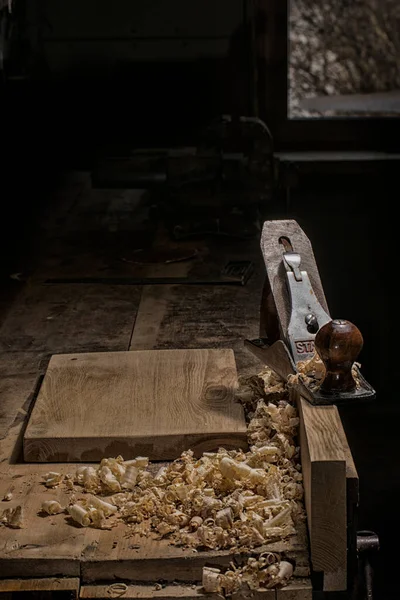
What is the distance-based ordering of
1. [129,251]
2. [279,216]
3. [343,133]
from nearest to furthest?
[129,251] → [279,216] → [343,133]

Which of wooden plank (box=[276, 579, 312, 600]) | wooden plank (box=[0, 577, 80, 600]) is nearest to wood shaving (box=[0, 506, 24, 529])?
wooden plank (box=[0, 577, 80, 600])

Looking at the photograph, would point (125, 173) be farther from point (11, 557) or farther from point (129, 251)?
point (11, 557)

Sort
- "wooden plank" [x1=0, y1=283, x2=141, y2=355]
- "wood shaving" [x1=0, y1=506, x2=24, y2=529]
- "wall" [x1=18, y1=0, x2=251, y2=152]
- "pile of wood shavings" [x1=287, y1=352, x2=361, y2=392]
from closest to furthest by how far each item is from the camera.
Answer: "wood shaving" [x1=0, y1=506, x2=24, y2=529], "pile of wood shavings" [x1=287, y1=352, x2=361, y2=392], "wooden plank" [x1=0, y1=283, x2=141, y2=355], "wall" [x1=18, y1=0, x2=251, y2=152]

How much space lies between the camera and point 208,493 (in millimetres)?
1789

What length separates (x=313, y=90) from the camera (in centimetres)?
529

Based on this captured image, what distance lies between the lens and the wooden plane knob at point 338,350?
6.10 feet

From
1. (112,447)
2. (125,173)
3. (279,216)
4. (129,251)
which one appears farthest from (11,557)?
(279,216)

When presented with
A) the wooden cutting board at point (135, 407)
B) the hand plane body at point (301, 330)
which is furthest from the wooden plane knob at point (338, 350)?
the wooden cutting board at point (135, 407)

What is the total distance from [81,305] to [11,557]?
160cm

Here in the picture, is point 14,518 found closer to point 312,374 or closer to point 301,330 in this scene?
point 312,374

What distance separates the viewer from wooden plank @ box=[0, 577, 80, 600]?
165 cm

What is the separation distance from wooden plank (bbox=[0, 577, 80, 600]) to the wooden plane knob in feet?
1.99

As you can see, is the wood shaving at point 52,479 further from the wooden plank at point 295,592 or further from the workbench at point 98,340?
the wooden plank at point 295,592

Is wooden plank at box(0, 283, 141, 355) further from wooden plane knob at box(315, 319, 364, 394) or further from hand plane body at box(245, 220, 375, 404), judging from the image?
wooden plane knob at box(315, 319, 364, 394)
